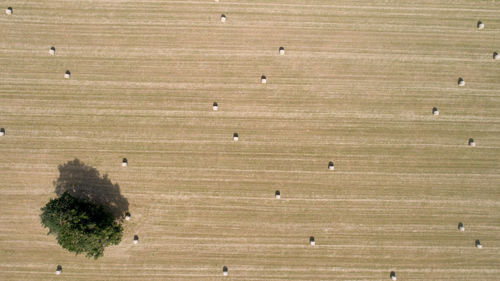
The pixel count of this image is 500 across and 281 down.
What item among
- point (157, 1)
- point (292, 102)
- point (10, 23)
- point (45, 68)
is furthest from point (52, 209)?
point (292, 102)

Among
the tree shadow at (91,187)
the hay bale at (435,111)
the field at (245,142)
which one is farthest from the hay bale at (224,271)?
the hay bale at (435,111)

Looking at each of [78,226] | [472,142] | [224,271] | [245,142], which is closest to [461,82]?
[472,142]

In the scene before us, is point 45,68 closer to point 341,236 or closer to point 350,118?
point 350,118

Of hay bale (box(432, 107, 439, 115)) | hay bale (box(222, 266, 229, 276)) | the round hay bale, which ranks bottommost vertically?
hay bale (box(222, 266, 229, 276))

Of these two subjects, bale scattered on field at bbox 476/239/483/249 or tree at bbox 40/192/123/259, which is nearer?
tree at bbox 40/192/123/259

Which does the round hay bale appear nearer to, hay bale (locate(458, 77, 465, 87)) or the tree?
hay bale (locate(458, 77, 465, 87))

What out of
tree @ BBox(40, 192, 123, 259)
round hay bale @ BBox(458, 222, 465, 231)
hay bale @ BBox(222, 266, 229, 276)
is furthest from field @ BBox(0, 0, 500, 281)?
tree @ BBox(40, 192, 123, 259)

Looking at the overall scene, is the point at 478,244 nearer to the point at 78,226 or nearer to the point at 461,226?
the point at 461,226
